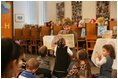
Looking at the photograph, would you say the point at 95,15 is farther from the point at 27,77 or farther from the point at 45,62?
the point at 27,77

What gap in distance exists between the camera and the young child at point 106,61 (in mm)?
1600

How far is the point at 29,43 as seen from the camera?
5023 mm

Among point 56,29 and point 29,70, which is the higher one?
point 56,29

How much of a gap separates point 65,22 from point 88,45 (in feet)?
5.73

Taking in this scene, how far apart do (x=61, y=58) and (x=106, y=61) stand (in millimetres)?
507

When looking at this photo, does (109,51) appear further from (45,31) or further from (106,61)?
(45,31)

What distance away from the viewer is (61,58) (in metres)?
1.95

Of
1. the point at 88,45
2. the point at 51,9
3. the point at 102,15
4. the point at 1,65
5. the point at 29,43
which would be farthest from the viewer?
the point at 51,9

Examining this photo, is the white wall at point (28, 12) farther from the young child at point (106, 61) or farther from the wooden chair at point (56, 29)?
the young child at point (106, 61)

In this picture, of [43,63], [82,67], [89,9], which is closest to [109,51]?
[82,67]

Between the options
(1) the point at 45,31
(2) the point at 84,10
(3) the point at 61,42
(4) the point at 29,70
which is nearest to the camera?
(4) the point at 29,70

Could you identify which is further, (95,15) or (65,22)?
(95,15)

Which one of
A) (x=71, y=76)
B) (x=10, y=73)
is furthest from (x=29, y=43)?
(x=10, y=73)

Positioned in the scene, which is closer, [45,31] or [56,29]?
[56,29]
